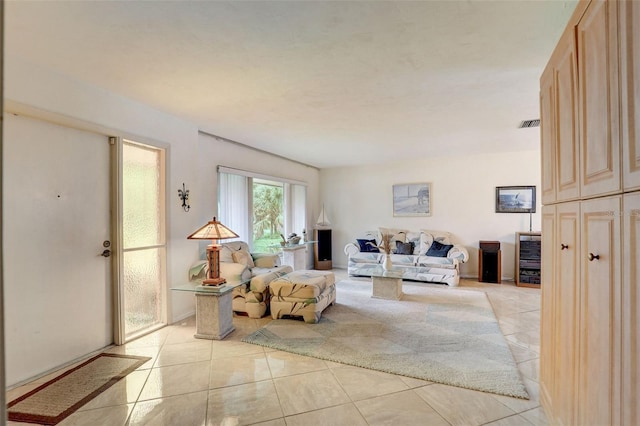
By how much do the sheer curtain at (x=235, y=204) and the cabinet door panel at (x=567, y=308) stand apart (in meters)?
4.12

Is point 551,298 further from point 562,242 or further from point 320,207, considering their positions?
point 320,207

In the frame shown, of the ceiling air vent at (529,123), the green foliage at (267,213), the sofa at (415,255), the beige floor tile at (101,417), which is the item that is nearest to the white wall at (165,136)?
the green foliage at (267,213)

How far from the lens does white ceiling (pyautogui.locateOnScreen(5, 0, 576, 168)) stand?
70.3 inches

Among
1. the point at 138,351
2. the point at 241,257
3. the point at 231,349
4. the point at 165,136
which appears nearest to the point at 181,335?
the point at 138,351

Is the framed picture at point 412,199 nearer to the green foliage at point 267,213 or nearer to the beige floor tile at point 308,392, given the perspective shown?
the green foliage at point 267,213

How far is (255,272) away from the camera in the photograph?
4188mm

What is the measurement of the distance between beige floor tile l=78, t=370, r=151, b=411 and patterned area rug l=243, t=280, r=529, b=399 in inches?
39.8

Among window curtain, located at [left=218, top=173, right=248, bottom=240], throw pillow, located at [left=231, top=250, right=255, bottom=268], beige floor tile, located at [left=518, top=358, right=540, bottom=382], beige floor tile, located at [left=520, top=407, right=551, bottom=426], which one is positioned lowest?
beige floor tile, located at [left=518, top=358, right=540, bottom=382]

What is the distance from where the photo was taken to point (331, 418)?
197cm

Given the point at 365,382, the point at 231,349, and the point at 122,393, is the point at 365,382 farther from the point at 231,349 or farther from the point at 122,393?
the point at 122,393

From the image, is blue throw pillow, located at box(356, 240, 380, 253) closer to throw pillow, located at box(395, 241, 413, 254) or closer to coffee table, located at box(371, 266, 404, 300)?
throw pillow, located at box(395, 241, 413, 254)

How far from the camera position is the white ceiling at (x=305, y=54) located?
179 cm

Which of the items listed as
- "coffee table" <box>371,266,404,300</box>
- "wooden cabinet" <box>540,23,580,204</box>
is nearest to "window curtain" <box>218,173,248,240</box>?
"coffee table" <box>371,266,404,300</box>

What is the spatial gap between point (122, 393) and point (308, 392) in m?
1.35
